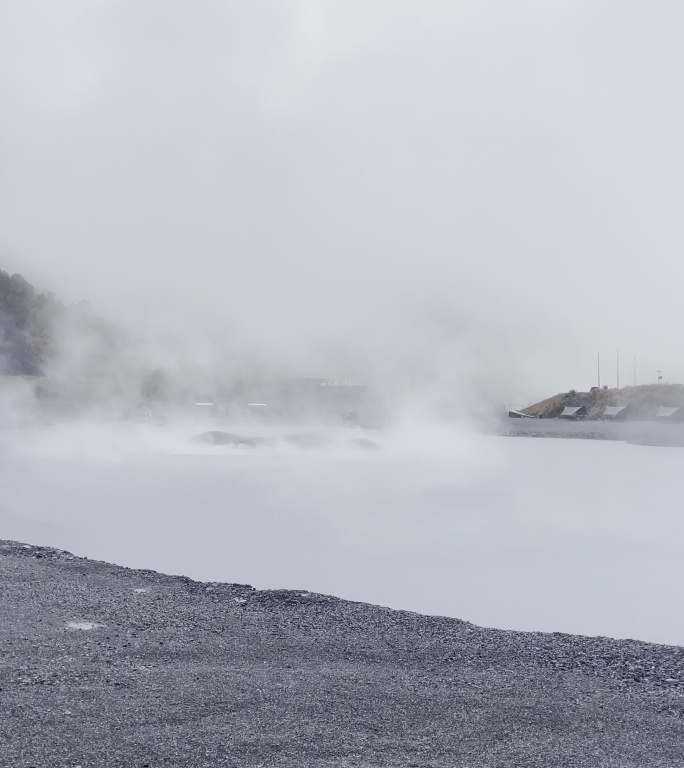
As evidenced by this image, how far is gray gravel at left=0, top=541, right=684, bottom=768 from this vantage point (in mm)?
3719

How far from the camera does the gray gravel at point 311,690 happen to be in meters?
3.72

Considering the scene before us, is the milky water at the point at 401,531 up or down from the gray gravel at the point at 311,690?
up

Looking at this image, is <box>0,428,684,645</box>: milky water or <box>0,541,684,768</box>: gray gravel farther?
<box>0,428,684,645</box>: milky water

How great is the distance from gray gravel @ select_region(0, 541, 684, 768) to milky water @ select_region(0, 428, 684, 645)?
9.43 ft

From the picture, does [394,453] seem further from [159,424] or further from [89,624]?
[89,624]

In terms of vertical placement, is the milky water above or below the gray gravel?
Answer: above

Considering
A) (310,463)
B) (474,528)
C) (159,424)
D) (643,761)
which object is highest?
(159,424)

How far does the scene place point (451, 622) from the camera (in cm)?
672

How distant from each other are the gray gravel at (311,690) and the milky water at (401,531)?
113 inches

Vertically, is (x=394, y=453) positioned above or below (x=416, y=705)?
above

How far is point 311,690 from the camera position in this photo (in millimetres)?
4648

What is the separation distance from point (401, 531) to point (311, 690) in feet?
36.9

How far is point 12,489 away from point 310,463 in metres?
15.8

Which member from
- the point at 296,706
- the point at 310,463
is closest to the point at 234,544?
the point at 296,706
